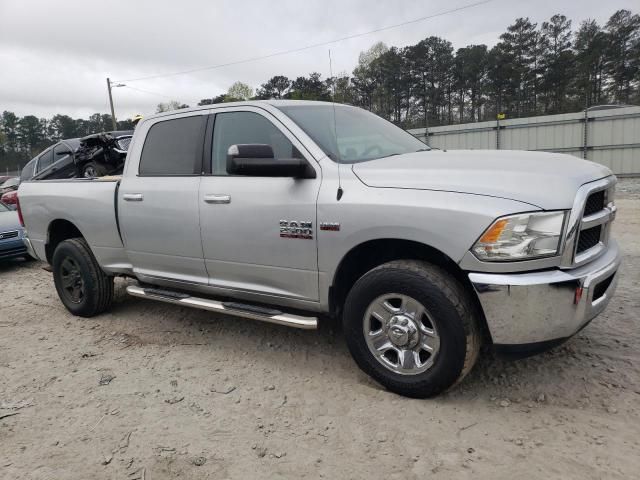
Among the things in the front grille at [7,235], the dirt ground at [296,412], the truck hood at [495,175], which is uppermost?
the truck hood at [495,175]

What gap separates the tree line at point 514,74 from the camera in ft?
120

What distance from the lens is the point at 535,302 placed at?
98.2 inches

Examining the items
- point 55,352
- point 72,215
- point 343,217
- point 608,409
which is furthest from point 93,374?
point 608,409

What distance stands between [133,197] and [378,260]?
7.47 ft

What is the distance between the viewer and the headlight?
2.48 metres

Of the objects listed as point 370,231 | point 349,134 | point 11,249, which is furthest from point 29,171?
point 370,231

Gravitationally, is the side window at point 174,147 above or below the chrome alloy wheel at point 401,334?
above

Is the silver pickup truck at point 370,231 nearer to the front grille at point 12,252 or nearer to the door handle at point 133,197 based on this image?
the door handle at point 133,197

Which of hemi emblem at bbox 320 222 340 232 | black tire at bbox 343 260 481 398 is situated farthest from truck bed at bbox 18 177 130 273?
black tire at bbox 343 260 481 398

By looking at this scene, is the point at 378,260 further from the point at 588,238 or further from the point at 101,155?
the point at 101,155

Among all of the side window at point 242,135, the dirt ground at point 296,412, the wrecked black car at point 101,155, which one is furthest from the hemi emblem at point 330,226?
the wrecked black car at point 101,155

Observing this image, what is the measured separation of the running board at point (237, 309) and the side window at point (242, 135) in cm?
103

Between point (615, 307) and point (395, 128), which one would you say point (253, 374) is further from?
point (615, 307)

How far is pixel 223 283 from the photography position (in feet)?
12.4
